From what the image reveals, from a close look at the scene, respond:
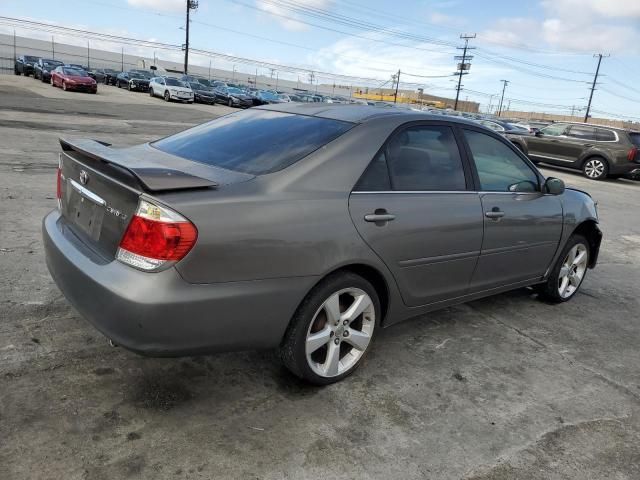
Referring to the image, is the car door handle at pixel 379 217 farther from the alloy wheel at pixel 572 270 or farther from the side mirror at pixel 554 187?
the alloy wheel at pixel 572 270

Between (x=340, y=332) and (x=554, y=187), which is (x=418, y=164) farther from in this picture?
(x=554, y=187)

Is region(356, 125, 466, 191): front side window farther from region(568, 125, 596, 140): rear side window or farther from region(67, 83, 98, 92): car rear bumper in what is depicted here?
region(67, 83, 98, 92): car rear bumper

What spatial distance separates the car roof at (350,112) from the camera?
3294 mm

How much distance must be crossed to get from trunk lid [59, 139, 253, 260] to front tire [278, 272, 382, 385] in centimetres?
77

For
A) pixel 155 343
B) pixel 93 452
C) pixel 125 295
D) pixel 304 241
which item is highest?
pixel 304 241

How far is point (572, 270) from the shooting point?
16.0ft

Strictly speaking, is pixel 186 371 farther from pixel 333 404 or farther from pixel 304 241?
pixel 304 241

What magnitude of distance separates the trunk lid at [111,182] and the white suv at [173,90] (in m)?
33.8

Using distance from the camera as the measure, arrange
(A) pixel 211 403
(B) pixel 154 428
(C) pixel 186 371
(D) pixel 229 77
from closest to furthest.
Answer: (B) pixel 154 428, (A) pixel 211 403, (C) pixel 186 371, (D) pixel 229 77

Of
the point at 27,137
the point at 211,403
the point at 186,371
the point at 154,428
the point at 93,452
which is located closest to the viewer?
the point at 93,452

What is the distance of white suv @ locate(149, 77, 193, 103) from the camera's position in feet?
114

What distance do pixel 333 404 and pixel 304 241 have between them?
96 cm

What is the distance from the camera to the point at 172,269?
91.9 inches

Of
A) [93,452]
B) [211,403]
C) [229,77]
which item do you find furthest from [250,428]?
[229,77]
